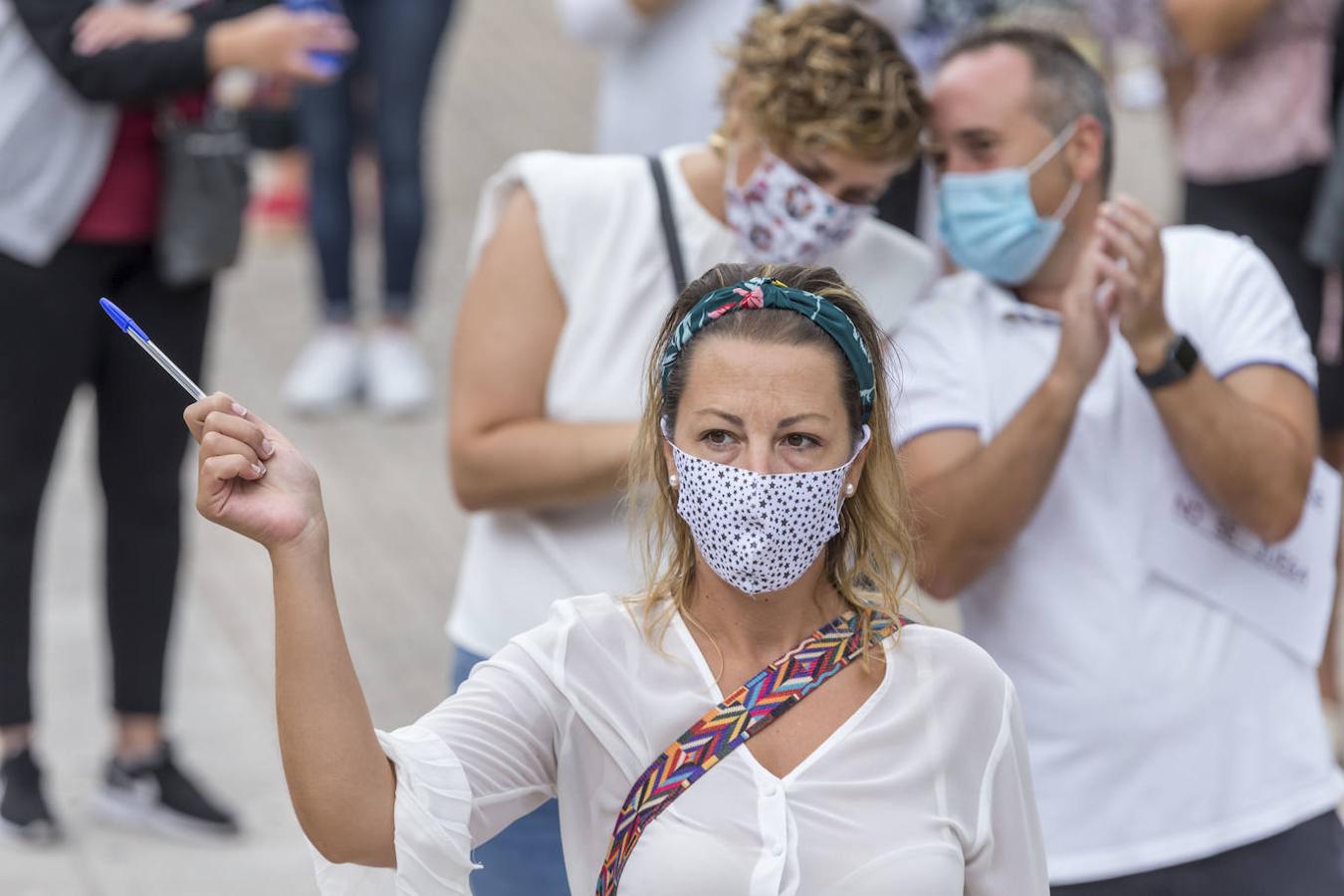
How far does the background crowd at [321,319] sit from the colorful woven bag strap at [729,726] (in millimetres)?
1002

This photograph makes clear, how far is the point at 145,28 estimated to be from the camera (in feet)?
14.1

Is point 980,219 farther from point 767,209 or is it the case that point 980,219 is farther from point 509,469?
point 509,469

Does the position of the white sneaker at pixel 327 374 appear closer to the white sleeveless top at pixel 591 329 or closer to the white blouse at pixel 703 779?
the white sleeveless top at pixel 591 329

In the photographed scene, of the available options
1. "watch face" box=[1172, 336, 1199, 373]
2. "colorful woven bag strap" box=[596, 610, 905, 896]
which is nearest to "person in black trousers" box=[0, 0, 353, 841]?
"watch face" box=[1172, 336, 1199, 373]

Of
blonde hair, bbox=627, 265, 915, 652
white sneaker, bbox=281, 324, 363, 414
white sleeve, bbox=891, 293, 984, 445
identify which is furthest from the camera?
white sneaker, bbox=281, 324, 363, 414

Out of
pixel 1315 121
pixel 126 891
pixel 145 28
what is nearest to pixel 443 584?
pixel 126 891

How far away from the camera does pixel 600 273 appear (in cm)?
327

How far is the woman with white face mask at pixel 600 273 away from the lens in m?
3.17

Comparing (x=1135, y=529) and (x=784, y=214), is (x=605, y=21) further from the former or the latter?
(x=1135, y=529)

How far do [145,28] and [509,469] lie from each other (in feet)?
5.20

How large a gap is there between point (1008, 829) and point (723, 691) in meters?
0.34

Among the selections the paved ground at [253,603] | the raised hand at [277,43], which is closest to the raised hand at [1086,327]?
the raised hand at [277,43]

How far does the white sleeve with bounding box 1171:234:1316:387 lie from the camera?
3.15 metres

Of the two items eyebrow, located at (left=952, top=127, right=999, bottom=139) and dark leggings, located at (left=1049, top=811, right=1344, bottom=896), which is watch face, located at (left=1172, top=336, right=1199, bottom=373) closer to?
eyebrow, located at (left=952, top=127, right=999, bottom=139)
